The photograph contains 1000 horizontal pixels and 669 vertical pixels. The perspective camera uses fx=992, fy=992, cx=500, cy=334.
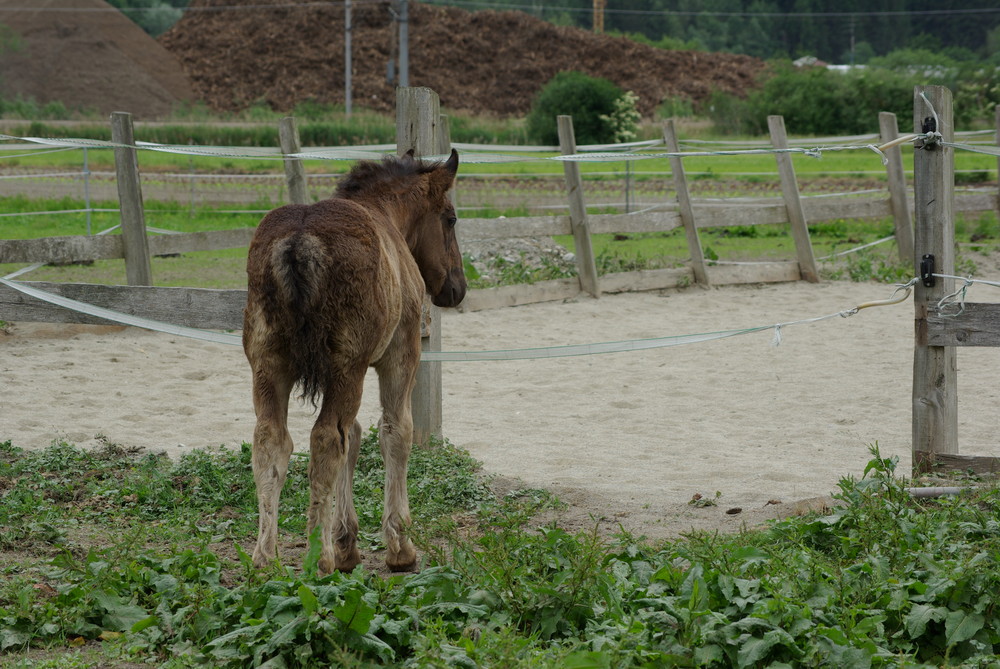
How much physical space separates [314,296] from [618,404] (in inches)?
153

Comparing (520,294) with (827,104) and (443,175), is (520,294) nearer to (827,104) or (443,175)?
(443,175)

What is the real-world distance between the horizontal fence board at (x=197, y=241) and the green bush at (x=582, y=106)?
20721 mm

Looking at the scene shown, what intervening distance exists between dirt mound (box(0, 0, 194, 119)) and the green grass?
139 feet

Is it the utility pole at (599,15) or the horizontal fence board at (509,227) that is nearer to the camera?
the horizontal fence board at (509,227)

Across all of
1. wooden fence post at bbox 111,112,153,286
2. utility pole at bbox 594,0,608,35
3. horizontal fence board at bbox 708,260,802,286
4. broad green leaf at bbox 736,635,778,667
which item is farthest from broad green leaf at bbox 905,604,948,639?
utility pole at bbox 594,0,608,35

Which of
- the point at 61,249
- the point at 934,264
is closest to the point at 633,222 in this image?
the point at 61,249

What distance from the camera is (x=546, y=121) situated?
29562 mm

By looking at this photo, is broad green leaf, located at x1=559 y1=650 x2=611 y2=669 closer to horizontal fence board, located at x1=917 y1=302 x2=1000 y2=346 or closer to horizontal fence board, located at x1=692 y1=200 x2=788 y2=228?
horizontal fence board, located at x1=917 y1=302 x2=1000 y2=346

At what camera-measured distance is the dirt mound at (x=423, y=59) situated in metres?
48.0

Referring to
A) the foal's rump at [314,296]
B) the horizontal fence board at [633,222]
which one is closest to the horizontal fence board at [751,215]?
the horizontal fence board at [633,222]

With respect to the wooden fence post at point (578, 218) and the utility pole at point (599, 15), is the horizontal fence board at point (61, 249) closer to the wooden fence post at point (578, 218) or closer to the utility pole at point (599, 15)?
the wooden fence post at point (578, 218)

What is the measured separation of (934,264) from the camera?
4.62 metres

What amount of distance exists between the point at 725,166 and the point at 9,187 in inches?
641

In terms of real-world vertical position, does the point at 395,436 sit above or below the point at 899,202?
below
